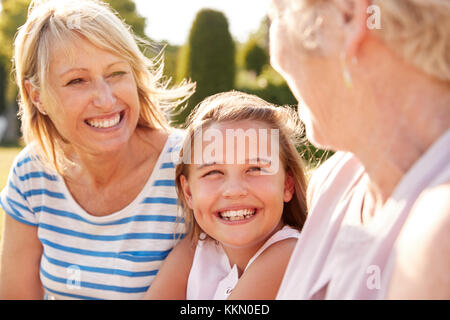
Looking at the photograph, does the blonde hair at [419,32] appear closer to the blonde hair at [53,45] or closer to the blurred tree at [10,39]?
the blonde hair at [53,45]

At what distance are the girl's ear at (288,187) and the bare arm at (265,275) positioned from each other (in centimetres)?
23

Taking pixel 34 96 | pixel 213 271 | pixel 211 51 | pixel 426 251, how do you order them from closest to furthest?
pixel 426 251 < pixel 213 271 < pixel 34 96 < pixel 211 51

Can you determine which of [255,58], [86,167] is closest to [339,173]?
[86,167]

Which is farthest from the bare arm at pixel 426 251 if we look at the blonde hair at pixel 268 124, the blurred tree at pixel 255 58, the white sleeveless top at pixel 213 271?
the blurred tree at pixel 255 58

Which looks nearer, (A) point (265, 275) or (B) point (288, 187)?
(A) point (265, 275)

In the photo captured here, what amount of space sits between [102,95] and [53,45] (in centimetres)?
36

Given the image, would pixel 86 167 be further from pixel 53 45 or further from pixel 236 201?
pixel 236 201

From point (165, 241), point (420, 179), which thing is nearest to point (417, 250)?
point (420, 179)

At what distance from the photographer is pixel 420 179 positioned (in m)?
1.16

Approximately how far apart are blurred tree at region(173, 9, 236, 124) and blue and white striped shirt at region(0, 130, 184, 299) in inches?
472

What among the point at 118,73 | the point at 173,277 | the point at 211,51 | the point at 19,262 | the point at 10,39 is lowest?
the point at 19,262

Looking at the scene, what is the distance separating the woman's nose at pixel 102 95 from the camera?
2.62 m

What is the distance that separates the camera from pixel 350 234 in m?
1.35
